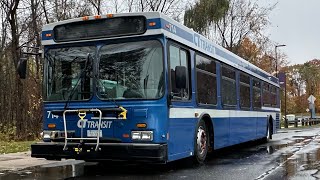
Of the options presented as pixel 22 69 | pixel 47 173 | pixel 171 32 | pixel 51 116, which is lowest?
pixel 47 173

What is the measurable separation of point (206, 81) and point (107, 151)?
363 cm

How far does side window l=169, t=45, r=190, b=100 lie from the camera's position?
921 cm

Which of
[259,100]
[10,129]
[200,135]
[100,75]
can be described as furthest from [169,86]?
[10,129]

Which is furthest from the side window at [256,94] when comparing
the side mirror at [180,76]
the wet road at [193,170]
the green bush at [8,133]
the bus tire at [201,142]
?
the green bush at [8,133]

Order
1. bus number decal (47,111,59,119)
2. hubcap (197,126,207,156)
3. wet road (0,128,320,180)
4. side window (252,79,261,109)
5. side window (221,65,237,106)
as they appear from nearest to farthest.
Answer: wet road (0,128,320,180), bus number decal (47,111,59,119), hubcap (197,126,207,156), side window (221,65,237,106), side window (252,79,261,109)

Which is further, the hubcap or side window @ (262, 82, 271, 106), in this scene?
side window @ (262, 82, 271, 106)

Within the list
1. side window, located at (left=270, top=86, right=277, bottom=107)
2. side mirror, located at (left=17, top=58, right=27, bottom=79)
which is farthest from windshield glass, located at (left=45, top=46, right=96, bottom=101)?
side window, located at (left=270, top=86, right=277, bottom=107)

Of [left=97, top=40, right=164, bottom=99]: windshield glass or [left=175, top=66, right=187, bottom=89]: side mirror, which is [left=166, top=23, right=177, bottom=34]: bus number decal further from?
[left=175, top=66, right=187, bottom=89]: side mirror

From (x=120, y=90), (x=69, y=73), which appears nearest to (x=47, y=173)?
(x=69, y=73)

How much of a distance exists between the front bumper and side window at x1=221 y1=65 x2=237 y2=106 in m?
4.57

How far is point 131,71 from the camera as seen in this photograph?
355 inches

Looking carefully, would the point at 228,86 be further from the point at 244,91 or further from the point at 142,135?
the point at 142,135

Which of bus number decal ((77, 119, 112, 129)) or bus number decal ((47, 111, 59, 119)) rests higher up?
bus number decal ((47, 111, 59, 119))

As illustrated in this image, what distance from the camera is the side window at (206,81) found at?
35.5 feet
